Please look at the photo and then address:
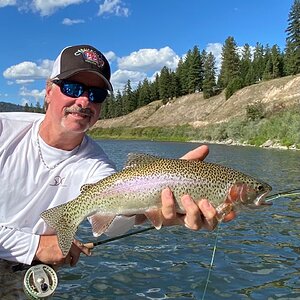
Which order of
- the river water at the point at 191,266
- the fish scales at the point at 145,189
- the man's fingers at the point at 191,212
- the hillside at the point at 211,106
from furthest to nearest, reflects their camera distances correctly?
the hillside at the point at 211,106, the river water at the point at 191,266, the fish scales at the point at 145,189, the man's fingers at the point at 191,212

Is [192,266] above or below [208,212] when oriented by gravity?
below

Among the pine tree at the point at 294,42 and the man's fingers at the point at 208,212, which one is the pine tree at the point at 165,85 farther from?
the man's fingers at the point at 208,212

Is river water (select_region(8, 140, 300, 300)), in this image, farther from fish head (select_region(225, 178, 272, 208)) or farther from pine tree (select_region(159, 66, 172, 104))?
pine tree (select_region(159, 66, 172, 104))

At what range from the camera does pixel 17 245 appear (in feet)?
12.7

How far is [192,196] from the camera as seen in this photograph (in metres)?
3.73

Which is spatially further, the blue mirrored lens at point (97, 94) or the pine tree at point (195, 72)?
the pine tree at point (195, 72)

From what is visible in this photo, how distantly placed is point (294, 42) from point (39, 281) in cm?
10980

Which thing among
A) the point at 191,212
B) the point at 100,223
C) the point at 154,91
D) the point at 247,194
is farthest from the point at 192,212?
the point at 154,91

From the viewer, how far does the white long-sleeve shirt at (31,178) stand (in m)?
3.92

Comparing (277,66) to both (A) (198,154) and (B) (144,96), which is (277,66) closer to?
(B) (144,96)

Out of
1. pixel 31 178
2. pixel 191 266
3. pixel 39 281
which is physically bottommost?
pixel 191 266

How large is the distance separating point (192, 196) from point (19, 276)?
171 cm

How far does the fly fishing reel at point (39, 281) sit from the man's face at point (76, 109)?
48.9 inches

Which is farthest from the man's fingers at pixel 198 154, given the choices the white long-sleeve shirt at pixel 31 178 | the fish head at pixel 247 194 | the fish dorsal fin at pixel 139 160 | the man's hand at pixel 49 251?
the man's hand at pixel 49 251
